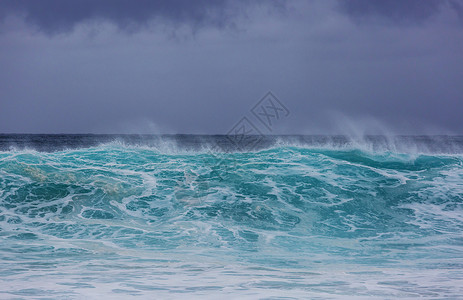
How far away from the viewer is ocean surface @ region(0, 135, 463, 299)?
6.49 m

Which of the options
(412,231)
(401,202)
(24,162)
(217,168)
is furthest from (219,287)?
(24,162)

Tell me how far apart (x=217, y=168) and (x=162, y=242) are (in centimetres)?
638

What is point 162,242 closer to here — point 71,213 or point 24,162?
point 71,213

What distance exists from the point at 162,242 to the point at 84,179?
532 cm

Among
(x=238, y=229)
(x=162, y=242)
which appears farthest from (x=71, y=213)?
(x=238, y=229)

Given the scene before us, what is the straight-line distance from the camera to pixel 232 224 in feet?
36.6

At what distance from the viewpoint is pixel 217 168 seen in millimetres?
15734

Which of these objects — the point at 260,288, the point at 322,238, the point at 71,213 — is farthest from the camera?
the point at 71,213

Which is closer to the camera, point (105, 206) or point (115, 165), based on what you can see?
point (105, 206)

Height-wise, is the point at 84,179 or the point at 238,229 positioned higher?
the point at 84,179

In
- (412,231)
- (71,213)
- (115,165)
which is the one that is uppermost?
(115,165)

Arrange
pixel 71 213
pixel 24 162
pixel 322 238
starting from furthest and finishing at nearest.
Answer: pixel 24 162, pixel 71 213, pixel 322 238

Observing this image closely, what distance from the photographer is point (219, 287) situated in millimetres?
6266

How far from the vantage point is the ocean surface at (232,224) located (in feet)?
21.3
